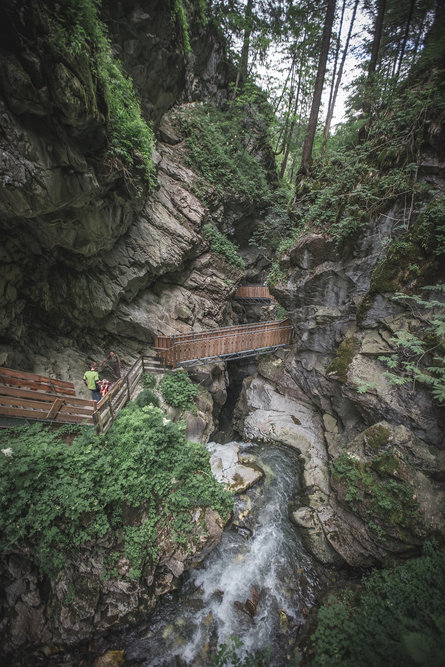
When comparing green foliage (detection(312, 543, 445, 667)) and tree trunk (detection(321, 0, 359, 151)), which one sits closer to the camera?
green foliage (detection(312, 543, 445, 667))

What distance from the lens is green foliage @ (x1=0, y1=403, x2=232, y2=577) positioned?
464cm

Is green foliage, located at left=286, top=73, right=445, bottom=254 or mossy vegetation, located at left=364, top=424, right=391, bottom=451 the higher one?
green foliage, located at left=286, top=73, right=445, bottom=254

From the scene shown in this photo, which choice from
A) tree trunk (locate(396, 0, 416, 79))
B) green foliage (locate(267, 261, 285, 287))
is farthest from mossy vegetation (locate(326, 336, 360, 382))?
tree trunk (locate(396, 0, 416, 79))

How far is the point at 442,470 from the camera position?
6129 millimetres

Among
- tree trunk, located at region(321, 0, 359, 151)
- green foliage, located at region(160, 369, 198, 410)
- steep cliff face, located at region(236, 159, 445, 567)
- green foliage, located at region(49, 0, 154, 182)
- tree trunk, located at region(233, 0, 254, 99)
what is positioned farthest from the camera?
tree trunk, located at region(321, 0, 359, 151)

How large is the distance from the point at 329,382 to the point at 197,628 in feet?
27.0

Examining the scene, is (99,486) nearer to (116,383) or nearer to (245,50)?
(116,383)

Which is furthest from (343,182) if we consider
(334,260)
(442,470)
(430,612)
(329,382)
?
(430,612)

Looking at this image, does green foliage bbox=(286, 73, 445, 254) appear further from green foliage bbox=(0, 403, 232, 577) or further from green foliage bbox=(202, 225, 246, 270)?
green foliage bbox=(0, 403, 232, 577)

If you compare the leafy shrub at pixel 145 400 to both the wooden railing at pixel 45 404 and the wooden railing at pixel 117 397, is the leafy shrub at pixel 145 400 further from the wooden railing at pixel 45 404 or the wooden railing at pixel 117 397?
the wooden railing at pixel 45 404

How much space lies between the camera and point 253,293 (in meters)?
17.8

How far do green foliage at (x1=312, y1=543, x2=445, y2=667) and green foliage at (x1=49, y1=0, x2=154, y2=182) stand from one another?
36.9ft

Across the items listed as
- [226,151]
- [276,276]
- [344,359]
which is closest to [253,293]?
[276,276]

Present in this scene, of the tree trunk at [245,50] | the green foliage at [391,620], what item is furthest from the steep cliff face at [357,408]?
the tree trunk at [245,50]
